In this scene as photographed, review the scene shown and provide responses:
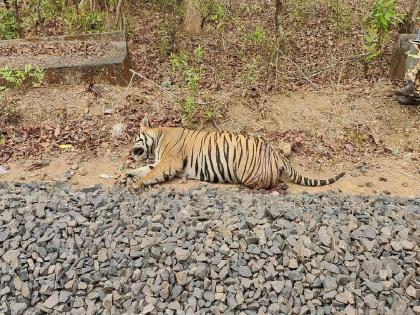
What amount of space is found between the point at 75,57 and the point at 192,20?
11.2 ft

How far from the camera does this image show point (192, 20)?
1036cm

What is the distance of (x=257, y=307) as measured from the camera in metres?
3.42

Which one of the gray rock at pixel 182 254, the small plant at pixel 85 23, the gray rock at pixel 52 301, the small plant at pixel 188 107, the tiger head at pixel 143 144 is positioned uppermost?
the small plant at pixel 85 23

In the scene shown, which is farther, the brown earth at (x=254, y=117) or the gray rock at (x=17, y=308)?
the brown earth at (x=254, y=117)

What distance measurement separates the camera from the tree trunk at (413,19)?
823 cm

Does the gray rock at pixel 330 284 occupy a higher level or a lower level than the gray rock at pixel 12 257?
higher

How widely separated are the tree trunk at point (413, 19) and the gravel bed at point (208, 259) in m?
5.20

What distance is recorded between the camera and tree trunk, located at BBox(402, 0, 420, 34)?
27.0 ft

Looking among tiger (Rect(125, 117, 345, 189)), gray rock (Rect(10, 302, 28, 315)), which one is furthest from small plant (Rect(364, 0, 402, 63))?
gray rock (Rect(10, 302, 28, 315))

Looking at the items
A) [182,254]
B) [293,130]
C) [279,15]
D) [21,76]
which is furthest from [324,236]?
[279,15]

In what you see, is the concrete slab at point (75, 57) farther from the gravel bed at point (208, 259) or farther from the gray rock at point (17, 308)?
the gray rock at point (17, 308)

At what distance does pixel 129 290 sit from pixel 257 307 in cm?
99

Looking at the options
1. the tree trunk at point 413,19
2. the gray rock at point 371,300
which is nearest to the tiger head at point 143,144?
the gray rock at point 371,300

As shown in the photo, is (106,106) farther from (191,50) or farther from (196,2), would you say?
(196,2)
